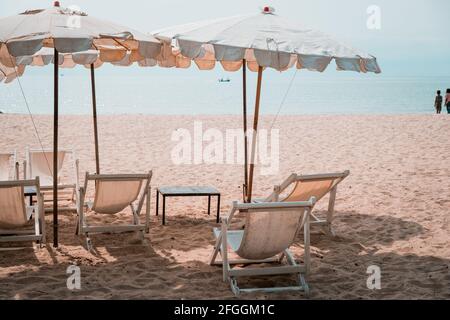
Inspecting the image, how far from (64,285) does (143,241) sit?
4.49ft

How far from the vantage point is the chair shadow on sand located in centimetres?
427

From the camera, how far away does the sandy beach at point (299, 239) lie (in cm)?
438

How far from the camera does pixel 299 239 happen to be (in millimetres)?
5934

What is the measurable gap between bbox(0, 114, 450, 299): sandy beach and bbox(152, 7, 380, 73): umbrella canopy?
5.85 ft

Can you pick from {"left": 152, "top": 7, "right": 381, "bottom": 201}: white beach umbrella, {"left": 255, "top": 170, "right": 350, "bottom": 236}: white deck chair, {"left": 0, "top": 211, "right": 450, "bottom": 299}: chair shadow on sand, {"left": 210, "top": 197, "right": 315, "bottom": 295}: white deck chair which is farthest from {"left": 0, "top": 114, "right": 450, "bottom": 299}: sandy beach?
{"left": 152, "top": 7, "right": 381, "bottom": 201}: white beach umbrella

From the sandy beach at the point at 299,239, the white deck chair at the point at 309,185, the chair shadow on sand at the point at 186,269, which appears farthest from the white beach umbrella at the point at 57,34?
the white deck chair at the point at 309,185

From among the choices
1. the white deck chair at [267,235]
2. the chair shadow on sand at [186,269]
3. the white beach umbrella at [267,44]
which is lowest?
the chair shadow on sand at [186,269]

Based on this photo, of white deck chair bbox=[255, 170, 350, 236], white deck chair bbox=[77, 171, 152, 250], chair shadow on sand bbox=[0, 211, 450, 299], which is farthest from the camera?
white deck chair bbox=[77, 171, 152, 250]

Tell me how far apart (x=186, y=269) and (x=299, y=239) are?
1578 millimetres

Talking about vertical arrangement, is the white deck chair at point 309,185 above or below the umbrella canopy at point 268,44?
below

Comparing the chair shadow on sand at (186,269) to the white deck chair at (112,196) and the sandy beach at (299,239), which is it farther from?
the white deck chair at (112,196)

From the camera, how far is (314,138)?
1478 cm

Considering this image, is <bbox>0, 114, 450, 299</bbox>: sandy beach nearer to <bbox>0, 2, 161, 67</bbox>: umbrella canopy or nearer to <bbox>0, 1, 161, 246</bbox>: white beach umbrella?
<bbox>0, 1, 161, 246</bbox>: white beach umbrella
